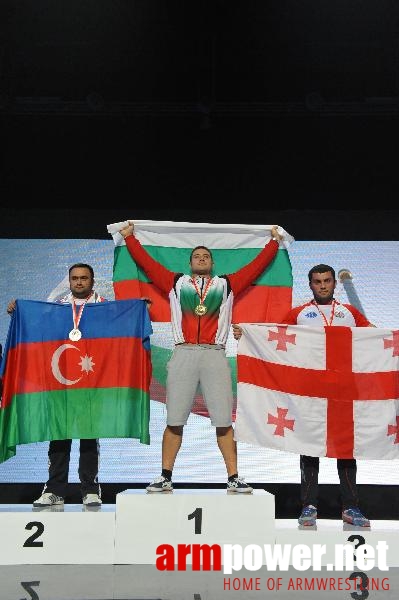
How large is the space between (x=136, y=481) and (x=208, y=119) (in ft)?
8.23

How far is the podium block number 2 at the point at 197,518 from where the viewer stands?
3.96m

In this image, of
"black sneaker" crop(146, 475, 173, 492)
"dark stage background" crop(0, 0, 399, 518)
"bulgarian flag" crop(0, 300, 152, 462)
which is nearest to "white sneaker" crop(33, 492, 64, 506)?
"bulgarian flag" crop(0, 300, 152, 462)

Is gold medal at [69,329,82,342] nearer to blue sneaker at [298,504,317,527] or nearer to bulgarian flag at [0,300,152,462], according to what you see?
bulgarian flag at [0,300,152,462]

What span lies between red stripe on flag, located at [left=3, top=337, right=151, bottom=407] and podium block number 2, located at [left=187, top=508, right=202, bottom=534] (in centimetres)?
76

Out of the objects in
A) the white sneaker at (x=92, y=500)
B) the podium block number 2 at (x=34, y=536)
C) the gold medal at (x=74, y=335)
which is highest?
the gold medal at (x=74, y=335)

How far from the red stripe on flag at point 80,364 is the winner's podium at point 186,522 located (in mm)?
697

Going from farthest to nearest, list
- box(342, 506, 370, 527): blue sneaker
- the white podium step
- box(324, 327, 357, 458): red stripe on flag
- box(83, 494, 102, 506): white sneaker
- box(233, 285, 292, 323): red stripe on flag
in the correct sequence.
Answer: box(233, 285, 292, 323): red stripe on flag, box(324, 327, 357, 458): red stripe on flag, box(83, 494, 102, 506): white sneaker, box(342, 506, 370, 527): blue sneaker, the white podium step

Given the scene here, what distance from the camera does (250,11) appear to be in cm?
525

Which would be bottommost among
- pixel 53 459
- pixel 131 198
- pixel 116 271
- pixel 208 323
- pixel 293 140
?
pixel 53 459

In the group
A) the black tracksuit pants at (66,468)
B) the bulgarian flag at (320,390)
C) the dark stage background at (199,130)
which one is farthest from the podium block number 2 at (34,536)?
the dark stage background at (199,130)

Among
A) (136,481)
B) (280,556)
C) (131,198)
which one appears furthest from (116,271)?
(280,556)

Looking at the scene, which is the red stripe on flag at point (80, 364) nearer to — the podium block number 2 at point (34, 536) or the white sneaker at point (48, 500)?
the white sneaker at point (48, 500)

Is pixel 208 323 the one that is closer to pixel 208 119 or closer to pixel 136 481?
pixel 136 481

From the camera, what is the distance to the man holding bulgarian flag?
4289 millimetres
